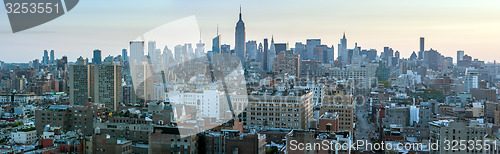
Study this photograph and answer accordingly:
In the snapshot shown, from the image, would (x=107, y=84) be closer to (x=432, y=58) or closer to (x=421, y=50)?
(x=432, y=58)

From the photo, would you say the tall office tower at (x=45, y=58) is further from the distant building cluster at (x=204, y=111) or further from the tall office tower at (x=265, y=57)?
the tall office tower at (x=265, y=57)

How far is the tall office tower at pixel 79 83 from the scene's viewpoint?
16609 millimetres

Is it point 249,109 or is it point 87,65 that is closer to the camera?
point 249,109

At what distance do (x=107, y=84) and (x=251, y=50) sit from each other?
1004 inches

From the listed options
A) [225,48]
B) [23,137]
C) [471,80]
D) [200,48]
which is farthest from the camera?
[225,48]

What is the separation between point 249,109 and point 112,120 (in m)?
2.96

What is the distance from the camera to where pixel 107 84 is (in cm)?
1598

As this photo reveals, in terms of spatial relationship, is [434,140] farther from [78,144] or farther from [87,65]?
[87,65]

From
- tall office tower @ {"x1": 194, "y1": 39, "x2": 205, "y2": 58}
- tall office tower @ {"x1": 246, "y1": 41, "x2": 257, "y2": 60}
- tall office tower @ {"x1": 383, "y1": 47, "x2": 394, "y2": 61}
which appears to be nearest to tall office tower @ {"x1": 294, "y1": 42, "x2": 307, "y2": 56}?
tall office tower @ {"x1": 246, "y1": 41, "x2": 257, "y2": 60}

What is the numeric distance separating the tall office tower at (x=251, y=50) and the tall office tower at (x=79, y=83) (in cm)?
2293

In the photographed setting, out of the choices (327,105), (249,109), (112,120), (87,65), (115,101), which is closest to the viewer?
(112,120)

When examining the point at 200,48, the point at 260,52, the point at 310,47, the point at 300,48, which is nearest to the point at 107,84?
the point at 200,48

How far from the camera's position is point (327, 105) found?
1222 cm

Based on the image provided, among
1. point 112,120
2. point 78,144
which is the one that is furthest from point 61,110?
point 78,144
